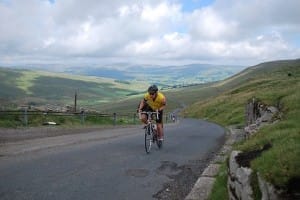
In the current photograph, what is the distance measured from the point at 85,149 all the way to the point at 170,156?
285 centimetres

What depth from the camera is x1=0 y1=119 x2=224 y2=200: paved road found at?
8.41 m

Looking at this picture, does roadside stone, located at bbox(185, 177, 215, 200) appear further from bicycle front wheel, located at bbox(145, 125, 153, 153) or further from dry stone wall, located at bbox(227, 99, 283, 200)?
bicycle front wheel, located at bbox(145, 125, 153, 153)

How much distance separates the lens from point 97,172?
34.0ft

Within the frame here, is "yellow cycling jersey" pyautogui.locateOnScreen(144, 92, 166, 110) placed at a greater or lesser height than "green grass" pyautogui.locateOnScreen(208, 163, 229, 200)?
greater

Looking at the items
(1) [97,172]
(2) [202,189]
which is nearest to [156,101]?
(1) [97,172]

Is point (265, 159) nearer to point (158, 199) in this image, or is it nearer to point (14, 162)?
point (158, 199)

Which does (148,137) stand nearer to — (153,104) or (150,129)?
(150,129)

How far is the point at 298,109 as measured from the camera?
10906 mm

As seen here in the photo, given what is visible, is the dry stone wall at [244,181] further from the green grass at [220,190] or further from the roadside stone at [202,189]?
the roadside stone at [202,189]

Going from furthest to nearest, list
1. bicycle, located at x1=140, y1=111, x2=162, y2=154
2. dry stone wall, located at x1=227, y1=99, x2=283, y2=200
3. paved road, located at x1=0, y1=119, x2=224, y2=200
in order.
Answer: bicycle, located at x1=140, y1=111, x2=162, y2=154 → paved road, located at x1=0, y1=119, x2=224, y2=200 → dry stone wall, located at x1=227, y1=99, x2=283, y2=200

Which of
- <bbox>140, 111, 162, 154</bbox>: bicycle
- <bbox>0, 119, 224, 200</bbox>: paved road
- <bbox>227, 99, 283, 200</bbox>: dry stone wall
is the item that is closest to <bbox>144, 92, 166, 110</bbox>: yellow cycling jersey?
<bbox>140, 111, 162, 154</bbox>: bicycle

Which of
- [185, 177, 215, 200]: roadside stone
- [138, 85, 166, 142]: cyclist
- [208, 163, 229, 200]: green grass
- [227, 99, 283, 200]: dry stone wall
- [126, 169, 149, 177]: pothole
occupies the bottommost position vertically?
[185, 177, 215, 200]: roadside stone

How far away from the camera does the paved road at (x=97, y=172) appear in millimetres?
8406

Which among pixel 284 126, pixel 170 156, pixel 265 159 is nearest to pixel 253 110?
pixel 170 156
